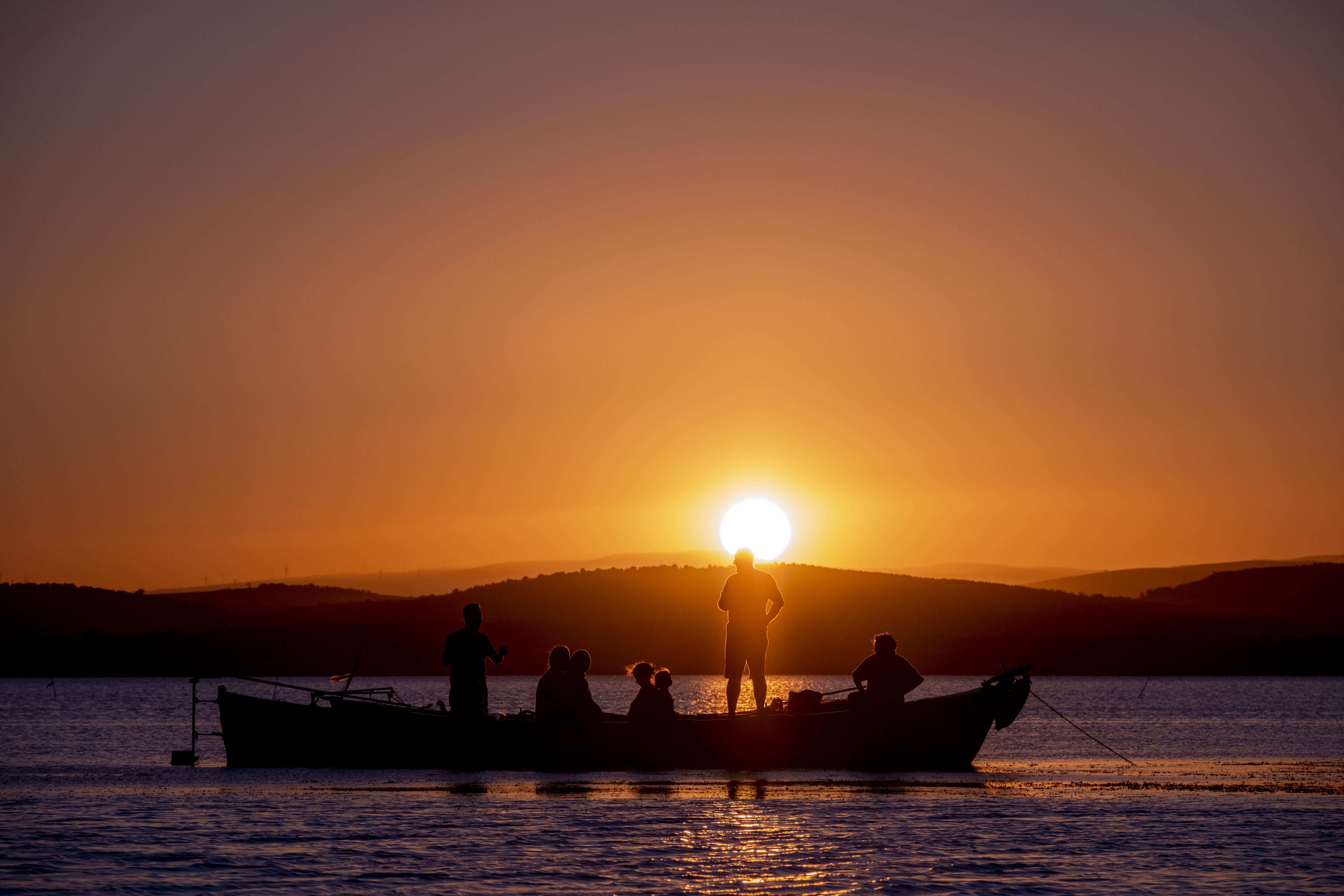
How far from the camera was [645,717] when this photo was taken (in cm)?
2200

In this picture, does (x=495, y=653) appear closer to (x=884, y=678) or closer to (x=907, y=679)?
(x=884, y=678)

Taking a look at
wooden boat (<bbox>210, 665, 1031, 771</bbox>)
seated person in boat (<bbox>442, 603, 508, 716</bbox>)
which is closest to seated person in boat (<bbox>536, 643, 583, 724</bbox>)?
wooden boat (<bbox>210, 665, 1031, 771</bbox>)

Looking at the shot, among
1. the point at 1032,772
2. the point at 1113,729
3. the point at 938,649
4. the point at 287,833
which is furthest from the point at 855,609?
Answer: the point at 287,833

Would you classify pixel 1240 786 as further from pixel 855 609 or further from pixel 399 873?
pixel 855 609

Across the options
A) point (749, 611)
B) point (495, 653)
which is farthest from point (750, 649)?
point (495, 653)

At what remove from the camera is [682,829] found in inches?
635

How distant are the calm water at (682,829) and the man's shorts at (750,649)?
1.76 m

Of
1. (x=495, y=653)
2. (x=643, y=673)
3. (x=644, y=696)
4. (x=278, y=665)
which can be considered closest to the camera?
(x=495, y=653)

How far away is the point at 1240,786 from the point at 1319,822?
175 inches

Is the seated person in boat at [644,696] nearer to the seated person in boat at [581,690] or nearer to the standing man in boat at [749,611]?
the seated person in boat at [581,690]

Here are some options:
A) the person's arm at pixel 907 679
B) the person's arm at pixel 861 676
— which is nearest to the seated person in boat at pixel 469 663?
the person's arm at pixel 861 676

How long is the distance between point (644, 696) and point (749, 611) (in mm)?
2369

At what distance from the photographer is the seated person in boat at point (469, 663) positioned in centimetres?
2161

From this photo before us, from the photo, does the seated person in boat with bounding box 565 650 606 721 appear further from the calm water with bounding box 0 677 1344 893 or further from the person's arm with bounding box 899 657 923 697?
the person's arm with bounding box 899 657 923 697
